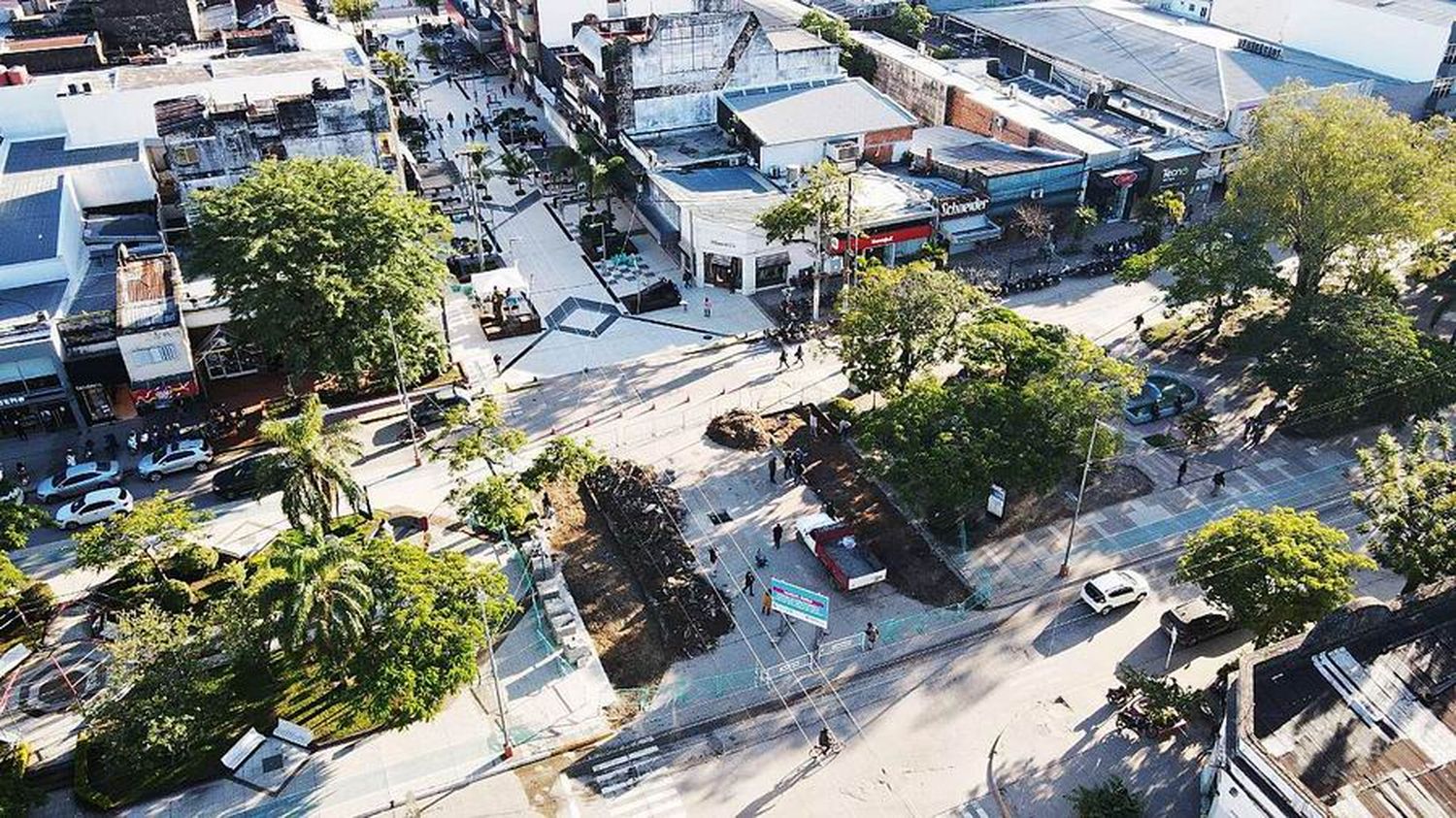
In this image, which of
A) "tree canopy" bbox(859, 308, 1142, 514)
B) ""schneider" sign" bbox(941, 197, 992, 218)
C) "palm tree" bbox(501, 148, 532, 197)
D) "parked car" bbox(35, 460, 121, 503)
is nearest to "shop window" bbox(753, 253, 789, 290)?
""schneider" sign" bbox(941, 197, 992, 218)

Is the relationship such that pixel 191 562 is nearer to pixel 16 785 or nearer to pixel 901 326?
pixel 16 785

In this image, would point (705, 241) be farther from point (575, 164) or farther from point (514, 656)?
point (514, 656)

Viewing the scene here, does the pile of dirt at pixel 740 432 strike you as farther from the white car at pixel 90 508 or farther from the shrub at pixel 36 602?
the shrub at pixel 36 602

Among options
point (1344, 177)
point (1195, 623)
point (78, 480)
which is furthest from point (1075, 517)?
point (78, 480)

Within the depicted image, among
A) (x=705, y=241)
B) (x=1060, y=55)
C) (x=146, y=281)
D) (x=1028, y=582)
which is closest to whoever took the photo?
(x=1028, y=582)

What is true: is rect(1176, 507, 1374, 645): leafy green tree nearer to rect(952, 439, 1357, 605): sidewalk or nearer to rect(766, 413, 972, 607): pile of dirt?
rect(952, 439, 1357, 605): sidewalk

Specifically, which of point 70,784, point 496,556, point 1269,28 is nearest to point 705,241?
point 496,556

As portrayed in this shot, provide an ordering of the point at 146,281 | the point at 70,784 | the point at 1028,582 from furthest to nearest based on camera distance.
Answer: the point at 146,281
the point at 1028,582
the point at 70,784
